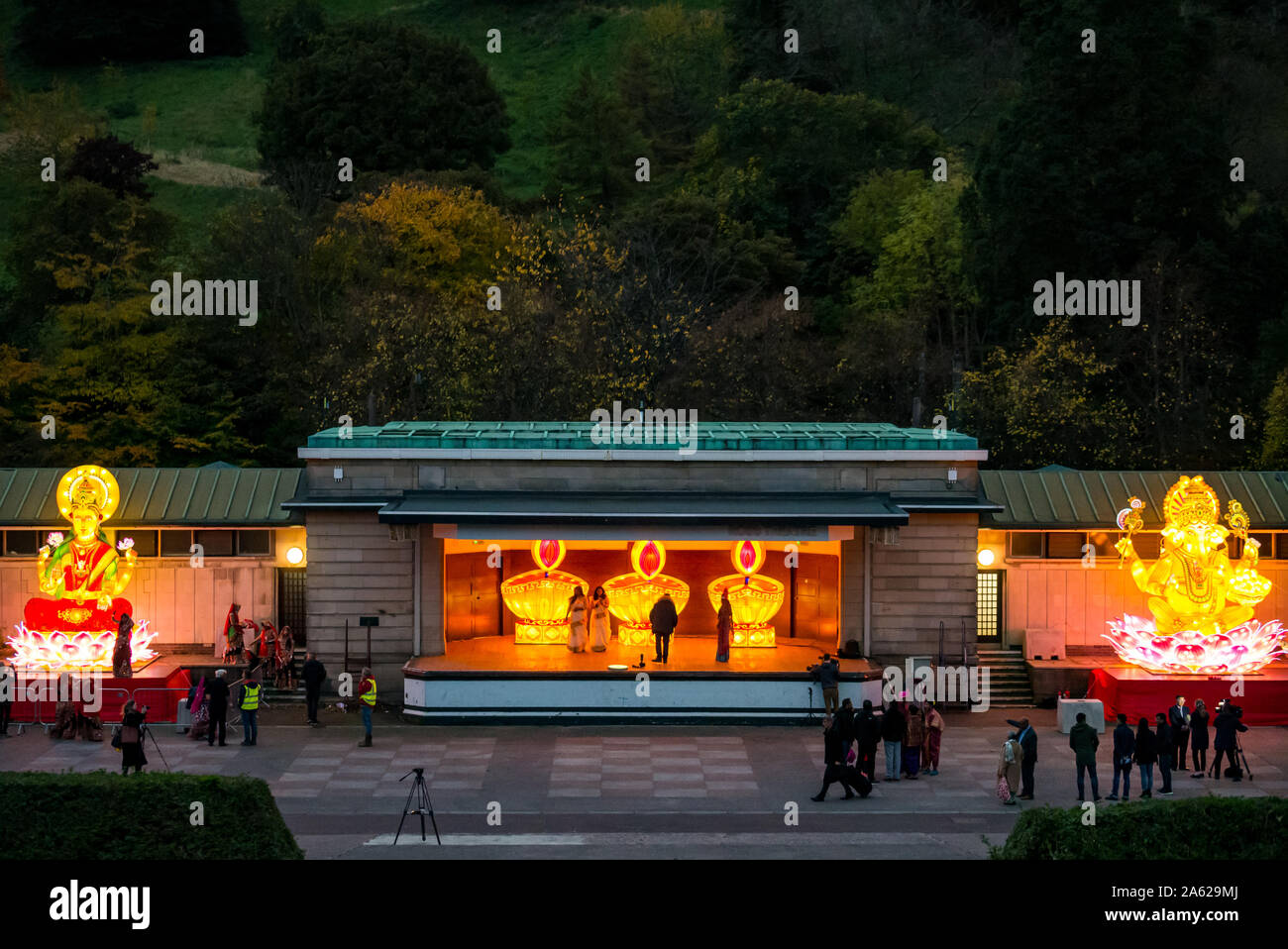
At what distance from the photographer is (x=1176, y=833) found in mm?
20391

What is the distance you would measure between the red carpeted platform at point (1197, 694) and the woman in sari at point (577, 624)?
11.8 metres

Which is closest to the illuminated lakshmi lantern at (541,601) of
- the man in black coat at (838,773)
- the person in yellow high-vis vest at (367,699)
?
the person in yellow high-vis vest at (367,699)

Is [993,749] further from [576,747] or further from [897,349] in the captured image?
[897,349]

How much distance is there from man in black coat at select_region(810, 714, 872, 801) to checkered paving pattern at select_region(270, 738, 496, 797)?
630 centimetres

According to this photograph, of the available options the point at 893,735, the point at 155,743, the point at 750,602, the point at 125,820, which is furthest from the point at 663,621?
the point at 125,820

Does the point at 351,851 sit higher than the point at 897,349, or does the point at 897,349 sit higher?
the point at 897,349

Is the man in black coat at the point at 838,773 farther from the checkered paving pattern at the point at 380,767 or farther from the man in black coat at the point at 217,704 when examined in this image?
the man in black coat at the point at 217,704

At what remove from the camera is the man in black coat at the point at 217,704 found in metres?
33.9

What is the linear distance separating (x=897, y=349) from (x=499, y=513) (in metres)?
34.5

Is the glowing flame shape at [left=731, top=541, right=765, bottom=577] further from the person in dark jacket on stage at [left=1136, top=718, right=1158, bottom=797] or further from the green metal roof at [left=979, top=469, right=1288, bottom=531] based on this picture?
the person in dark jacket on stage at [left=1136, top=718, right=1158, bottom=797]

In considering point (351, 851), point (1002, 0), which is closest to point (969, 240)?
point (1002, 0)

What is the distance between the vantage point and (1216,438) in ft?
205

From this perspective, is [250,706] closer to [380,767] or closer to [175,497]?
[380,767]

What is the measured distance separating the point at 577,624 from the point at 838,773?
10.9 m
